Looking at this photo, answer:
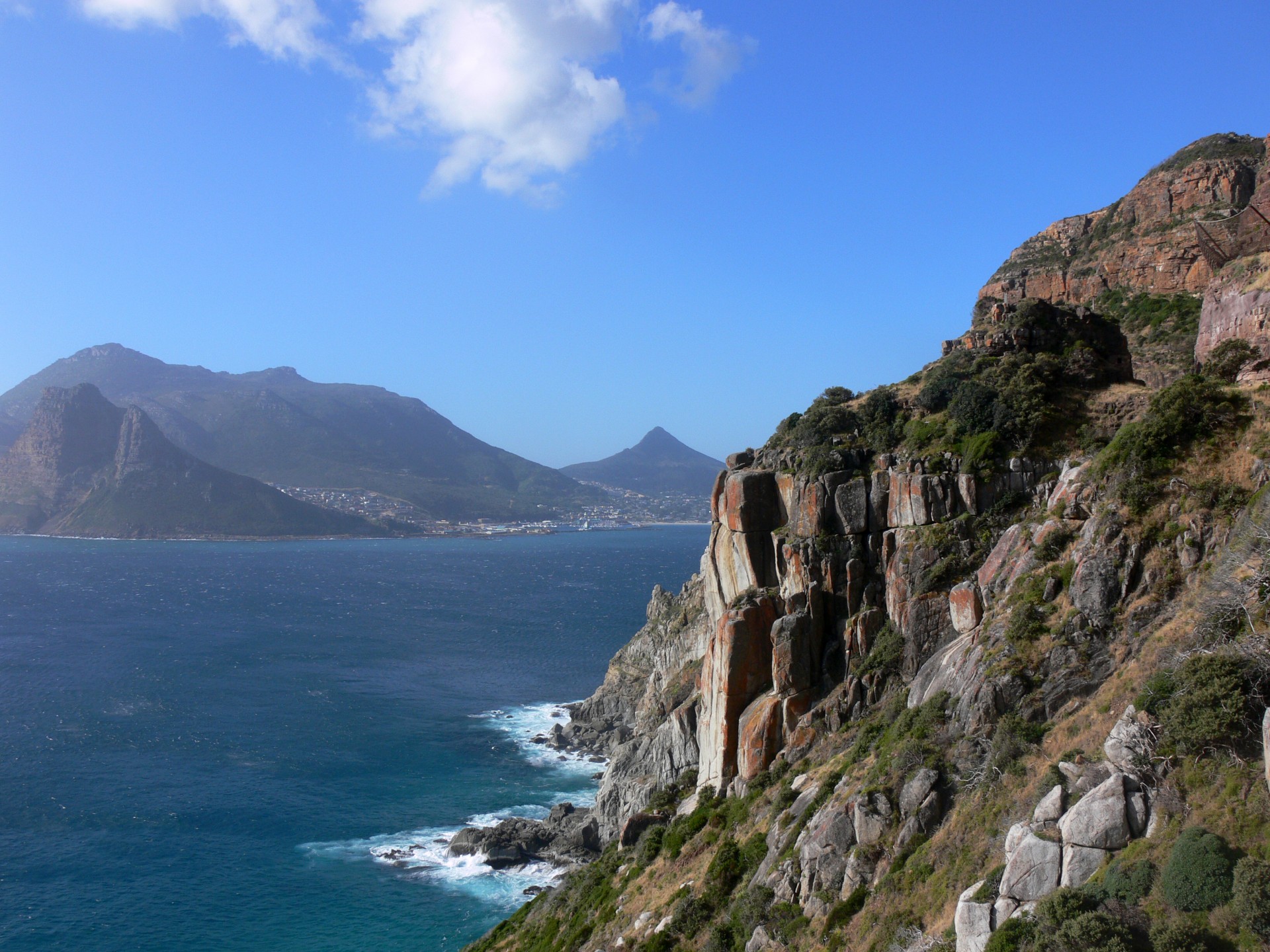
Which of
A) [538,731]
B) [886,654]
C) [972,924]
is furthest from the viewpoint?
[538,731]

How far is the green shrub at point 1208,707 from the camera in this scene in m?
15.9

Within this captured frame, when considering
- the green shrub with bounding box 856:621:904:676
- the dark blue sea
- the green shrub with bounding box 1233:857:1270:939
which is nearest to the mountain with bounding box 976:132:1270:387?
the green shrub with bounding box 856:621:904:676

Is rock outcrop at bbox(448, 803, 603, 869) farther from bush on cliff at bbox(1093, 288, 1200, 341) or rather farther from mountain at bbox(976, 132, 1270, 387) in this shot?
bush on cliff at bbox(1093, 288, 1200, 341)

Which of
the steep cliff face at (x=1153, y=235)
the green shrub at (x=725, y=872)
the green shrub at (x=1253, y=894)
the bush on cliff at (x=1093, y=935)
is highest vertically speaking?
the steep cliff face at (x=1153, y=235)

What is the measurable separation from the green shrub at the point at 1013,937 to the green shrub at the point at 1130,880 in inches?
58.1

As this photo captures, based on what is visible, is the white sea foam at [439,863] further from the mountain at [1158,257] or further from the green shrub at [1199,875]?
the mountain at [1158,257]

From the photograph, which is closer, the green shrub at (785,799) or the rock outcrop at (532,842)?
the green shrub at (785,799)

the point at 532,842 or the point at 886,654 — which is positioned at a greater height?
the point at 886,654

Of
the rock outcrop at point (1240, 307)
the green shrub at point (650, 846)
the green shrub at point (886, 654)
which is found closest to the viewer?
the green shrub at point (886, 654)

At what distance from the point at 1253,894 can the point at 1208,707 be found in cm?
377

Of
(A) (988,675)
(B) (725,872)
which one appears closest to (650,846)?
(B) (725,872)

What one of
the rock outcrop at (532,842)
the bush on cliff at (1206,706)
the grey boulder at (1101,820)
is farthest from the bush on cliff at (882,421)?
the rock outcrop at (532,842)

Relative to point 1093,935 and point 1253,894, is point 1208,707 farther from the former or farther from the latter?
point 1093,935

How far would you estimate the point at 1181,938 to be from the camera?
44.8 feet
